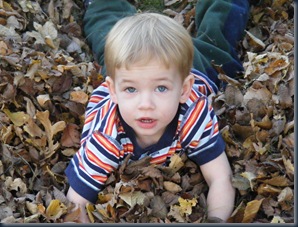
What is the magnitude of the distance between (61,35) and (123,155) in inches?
52.2

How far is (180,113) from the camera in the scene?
2.91 m

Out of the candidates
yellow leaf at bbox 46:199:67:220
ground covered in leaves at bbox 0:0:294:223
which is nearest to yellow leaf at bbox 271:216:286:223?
ground covered in leaves at bbox 0:0:294:223

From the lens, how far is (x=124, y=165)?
114 inches

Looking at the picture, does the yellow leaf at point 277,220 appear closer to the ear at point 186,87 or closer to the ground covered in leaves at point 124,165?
the ground covered in leaves at point 124,165

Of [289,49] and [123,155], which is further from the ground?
[289,49]

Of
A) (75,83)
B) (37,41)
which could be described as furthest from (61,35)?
(75,83)

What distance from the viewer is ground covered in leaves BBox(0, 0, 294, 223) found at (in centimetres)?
276

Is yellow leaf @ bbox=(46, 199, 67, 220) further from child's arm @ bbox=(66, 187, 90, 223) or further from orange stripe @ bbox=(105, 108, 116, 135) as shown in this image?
orange stripe @ bbox=(105, 108, 116, 135)

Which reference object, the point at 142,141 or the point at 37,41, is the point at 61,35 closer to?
the point at 37,41

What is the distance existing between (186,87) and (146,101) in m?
0.29

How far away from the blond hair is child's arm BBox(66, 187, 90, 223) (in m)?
0.59

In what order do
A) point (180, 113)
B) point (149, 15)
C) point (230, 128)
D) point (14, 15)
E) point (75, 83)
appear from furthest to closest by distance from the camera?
point (14, 15), point (75, 83), point (230, 128), point (180, 113), point (149, 15)

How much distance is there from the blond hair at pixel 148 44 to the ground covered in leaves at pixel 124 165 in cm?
54

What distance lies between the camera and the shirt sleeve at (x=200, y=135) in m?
2.89
